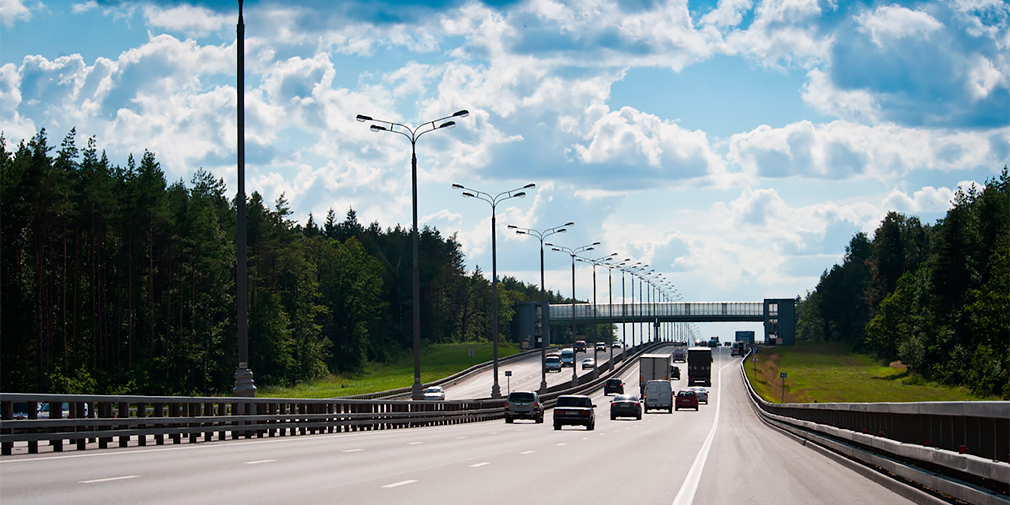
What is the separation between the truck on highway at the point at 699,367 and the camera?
3959 inches

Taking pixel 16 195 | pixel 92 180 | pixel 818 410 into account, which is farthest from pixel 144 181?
pixel 818 410

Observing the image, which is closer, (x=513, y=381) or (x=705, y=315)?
(x=513, y=381)

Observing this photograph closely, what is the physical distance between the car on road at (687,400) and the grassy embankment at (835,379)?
7.90 m

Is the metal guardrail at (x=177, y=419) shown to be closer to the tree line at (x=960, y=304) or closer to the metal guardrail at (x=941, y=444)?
the metal guardrail at (x=941, y=444)

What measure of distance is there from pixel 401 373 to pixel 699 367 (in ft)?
129

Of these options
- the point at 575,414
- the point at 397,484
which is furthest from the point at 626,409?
the point at 397,484

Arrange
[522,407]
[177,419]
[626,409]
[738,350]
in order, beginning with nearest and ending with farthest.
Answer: [177,419]
[522,407]
[626,409]
[738,350]

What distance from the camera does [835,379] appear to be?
102 meters

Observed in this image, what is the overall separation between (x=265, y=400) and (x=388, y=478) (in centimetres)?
1230

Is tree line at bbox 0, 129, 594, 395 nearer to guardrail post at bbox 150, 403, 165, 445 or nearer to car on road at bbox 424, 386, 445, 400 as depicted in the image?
car on road at bbox 424, 386, 445, 400

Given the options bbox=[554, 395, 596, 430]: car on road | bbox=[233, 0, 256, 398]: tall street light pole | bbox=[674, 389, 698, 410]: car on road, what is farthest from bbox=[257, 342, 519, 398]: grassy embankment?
bbox=[233, 0, 256, 398]: tall street light pole

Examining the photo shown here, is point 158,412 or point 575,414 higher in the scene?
point 158,412

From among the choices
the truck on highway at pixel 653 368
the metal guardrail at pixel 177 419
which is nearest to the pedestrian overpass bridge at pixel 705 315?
the truck on highway at pixel 653 368

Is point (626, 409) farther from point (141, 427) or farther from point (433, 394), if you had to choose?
point (141, 427)
